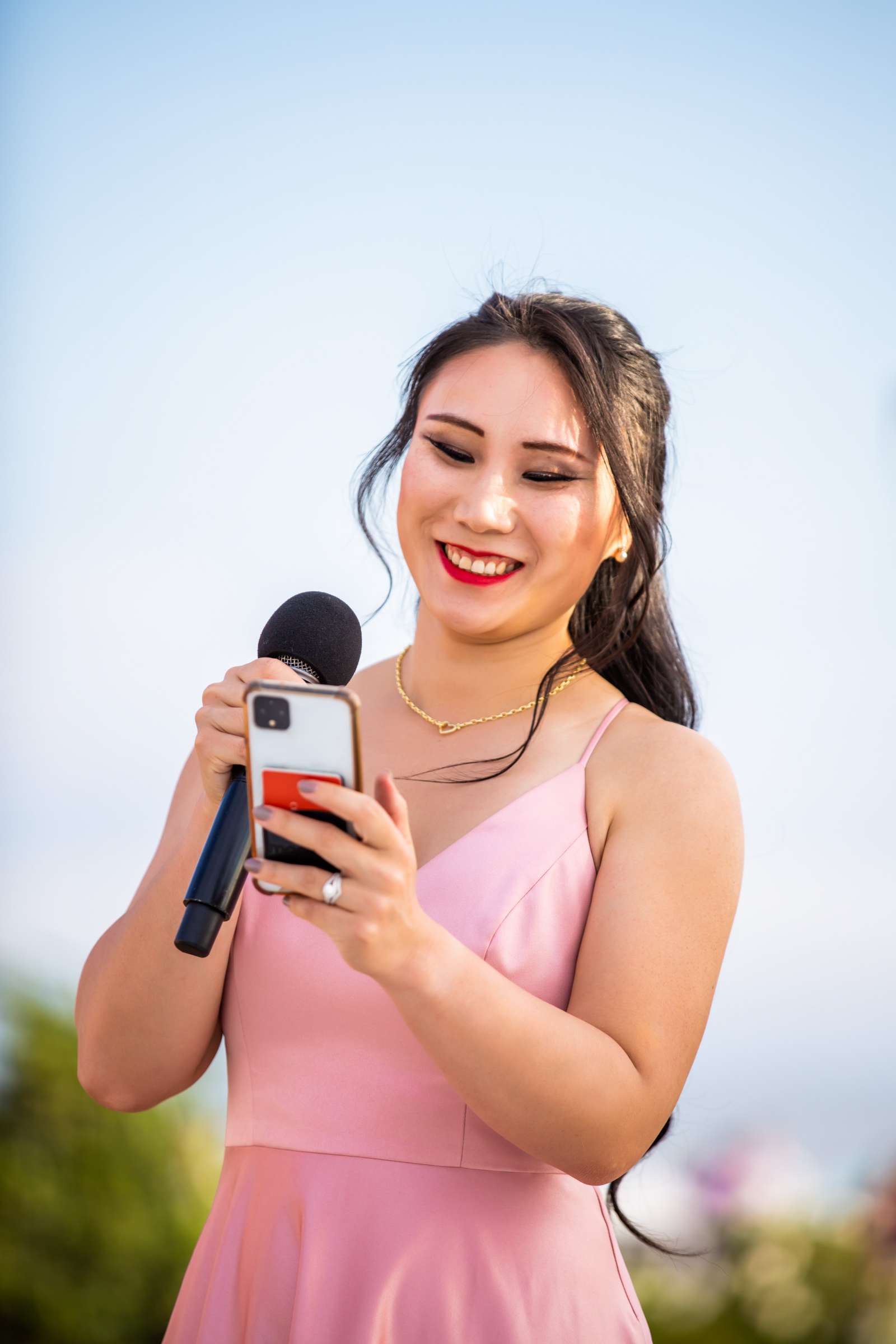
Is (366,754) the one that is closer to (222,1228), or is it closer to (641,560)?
(641,560)

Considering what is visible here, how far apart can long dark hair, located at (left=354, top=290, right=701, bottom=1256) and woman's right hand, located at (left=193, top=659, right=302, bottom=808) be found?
54 cm

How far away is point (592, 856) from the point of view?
5.15 feet

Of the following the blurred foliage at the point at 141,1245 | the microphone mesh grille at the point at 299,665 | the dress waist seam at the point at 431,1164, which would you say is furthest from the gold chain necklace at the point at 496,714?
the blurred foliage at the point at 141,1245

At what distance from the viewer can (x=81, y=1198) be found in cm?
331

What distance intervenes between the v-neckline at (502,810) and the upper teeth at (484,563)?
277 mm

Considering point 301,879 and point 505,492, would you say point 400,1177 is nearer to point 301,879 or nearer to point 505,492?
point 301,879

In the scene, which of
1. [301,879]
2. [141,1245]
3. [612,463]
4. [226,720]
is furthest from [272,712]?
[141,1245]

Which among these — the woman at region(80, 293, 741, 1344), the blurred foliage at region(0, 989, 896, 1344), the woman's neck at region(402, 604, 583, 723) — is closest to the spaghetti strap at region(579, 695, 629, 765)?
the woman at region(80, 293, 741, 1344)

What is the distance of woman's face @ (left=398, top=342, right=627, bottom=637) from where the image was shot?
1654 mm

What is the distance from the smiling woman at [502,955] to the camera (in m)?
1.35

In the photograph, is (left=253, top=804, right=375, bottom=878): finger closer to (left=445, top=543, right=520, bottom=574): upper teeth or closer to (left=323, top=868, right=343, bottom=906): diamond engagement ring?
(left=323, top=868, right=343, bottom=906): diamond engagement ring

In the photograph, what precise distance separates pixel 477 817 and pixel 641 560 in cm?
49

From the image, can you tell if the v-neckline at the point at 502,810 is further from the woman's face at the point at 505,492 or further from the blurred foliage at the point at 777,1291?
the blurred foliage at the point at 777,1291

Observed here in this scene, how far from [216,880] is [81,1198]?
2625 millimetres
